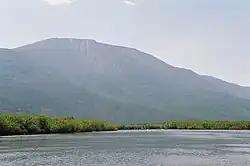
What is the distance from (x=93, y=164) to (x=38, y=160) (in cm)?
768

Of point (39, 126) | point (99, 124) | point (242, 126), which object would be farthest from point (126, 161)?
point (242, 126)

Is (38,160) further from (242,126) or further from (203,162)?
(242,126)

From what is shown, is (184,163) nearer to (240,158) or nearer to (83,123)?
(240,158)

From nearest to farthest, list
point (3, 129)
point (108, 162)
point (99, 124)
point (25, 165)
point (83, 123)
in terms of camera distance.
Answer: point (25, 165)
point (108, 162)
point (3, 129)
point (83, 123)
point (99, 124)

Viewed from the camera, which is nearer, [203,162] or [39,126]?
[203,162]

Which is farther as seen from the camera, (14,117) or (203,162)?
(14,117)

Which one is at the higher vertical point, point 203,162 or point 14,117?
point 14,117

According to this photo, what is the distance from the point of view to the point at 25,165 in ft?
162

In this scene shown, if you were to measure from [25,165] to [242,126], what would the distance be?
157 meters

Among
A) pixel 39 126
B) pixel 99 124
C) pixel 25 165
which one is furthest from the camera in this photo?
pixel 99 124

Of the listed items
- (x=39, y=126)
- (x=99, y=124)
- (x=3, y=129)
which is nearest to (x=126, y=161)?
(x=3, y=129)

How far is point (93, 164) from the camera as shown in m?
50.5

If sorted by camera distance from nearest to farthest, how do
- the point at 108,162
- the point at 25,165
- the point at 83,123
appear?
the point at 25,165 → the point at 108,162 → the point at 83,123

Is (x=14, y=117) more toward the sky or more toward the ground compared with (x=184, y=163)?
more toward the sky
